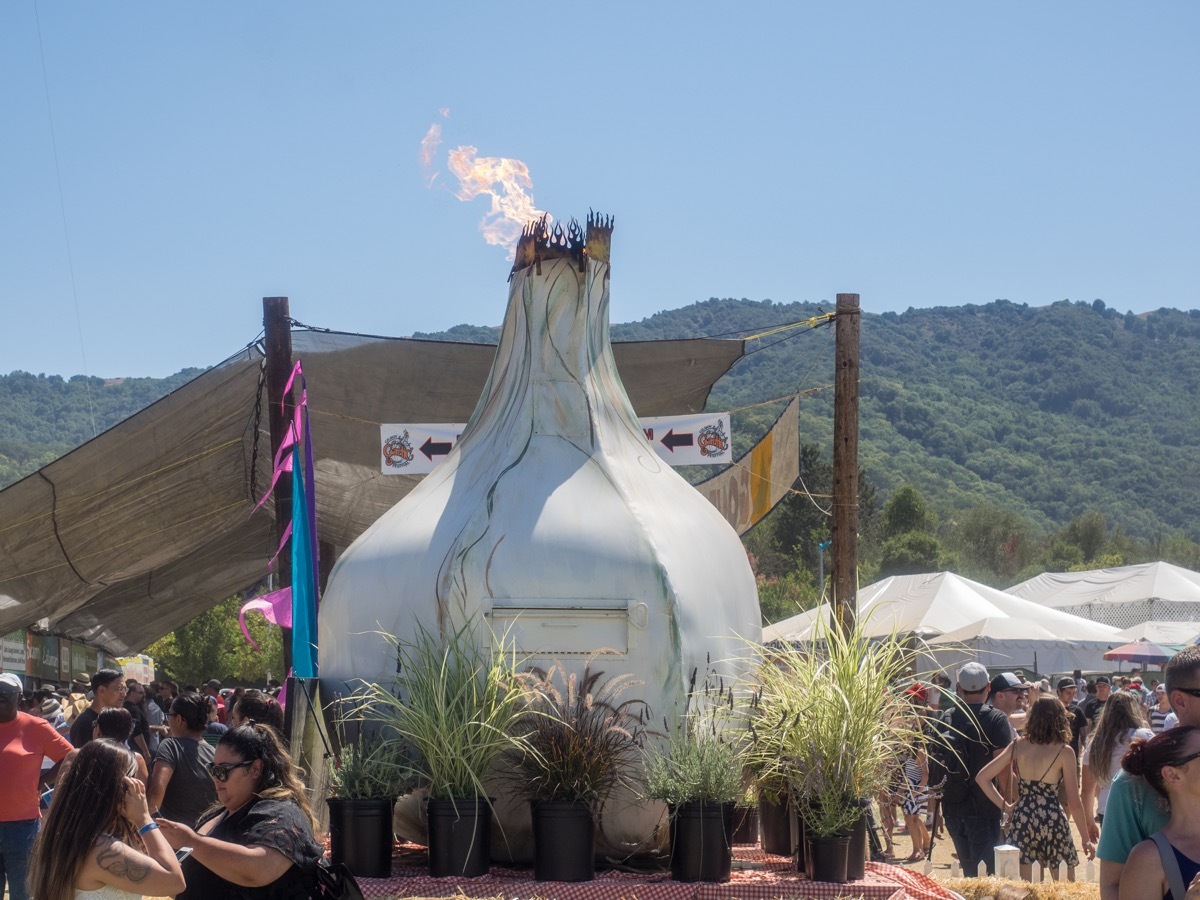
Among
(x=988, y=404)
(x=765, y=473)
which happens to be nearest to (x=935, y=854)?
(x=765, y=473)

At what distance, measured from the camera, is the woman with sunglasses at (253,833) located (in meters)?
3.85

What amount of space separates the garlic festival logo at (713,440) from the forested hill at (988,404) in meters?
67.0

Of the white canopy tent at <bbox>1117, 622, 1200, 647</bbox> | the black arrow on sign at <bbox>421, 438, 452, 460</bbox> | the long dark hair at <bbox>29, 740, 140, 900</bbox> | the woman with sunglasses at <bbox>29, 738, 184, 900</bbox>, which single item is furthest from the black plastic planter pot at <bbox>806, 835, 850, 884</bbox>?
the white canopy tent at <bbox>1117, 622, 1200, 647</bbox>

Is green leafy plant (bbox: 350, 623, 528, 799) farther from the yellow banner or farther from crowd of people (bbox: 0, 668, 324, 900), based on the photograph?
the yellow banner

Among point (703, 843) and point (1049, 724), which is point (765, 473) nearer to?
point (1049, 724)

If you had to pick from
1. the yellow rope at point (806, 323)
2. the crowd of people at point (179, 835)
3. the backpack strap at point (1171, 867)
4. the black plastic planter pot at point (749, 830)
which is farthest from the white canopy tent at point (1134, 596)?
the crowd of people at point (179, 835)

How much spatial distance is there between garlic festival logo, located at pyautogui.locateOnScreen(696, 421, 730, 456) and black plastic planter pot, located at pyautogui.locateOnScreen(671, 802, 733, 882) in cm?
614

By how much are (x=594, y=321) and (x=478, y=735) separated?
3.12 metres

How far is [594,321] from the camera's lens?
8898 mm

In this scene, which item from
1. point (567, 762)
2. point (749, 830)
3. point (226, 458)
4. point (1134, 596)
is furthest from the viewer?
point (1134, 596)

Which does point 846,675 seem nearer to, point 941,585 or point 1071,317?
point 941,585

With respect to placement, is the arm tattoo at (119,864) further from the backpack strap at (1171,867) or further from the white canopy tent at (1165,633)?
the white canopy tent at (1165,633)

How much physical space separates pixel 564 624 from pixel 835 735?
1.70 meters

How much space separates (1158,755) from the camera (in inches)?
143
